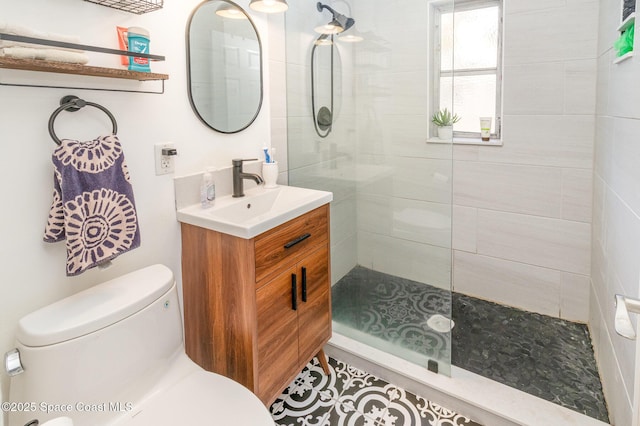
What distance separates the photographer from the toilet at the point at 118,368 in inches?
39.8

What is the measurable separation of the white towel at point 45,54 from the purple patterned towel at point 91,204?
0.24 metres

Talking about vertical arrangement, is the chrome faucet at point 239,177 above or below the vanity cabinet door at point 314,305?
above

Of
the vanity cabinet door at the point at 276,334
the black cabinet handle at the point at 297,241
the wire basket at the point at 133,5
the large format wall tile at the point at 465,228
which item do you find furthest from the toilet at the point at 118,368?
the large format wall tile at the point at 465,228

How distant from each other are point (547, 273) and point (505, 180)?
652 millimetres

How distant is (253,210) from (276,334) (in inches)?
Answer: 23.8

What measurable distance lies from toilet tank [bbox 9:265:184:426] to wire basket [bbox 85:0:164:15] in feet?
3.05

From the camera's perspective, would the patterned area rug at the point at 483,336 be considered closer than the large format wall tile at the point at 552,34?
Yes

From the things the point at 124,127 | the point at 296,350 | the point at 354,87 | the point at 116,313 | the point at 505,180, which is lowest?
the point at 296,350

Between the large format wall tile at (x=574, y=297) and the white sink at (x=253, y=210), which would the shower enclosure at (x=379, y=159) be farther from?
the large format wall tile at (x=574, y=297)

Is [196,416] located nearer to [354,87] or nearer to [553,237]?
[354,87]

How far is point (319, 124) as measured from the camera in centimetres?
230

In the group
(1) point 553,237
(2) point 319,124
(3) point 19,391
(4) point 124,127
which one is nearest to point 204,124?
(4) point 124,127

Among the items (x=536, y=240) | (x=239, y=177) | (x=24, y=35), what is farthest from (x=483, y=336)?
(x=24, y=35)

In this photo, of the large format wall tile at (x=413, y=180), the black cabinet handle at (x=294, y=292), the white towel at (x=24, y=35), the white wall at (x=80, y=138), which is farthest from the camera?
the large format wall tile at (x=413, y=180)
